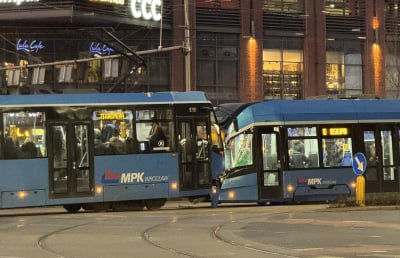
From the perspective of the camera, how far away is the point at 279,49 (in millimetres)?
39562

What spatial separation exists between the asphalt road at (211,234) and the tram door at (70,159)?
127 cm

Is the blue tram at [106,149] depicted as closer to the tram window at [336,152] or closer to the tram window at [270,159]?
the tram window at [270,159]

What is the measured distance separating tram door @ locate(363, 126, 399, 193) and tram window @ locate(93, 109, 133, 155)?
8.44 m

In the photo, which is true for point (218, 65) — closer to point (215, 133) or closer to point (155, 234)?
point (215, 133)

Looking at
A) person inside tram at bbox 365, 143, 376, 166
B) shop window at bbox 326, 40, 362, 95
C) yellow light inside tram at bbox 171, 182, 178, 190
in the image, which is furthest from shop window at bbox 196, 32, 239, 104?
yellow light inside tram at bbox 171, 182, 178, 190

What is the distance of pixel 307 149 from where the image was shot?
21.7 metres

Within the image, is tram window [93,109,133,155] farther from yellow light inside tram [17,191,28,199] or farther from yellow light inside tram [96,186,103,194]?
yellow light inside tram [17,191,28,199]

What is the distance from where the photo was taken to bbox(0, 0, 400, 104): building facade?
32875 mm

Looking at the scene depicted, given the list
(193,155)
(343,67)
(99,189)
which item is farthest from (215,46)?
(99,189)

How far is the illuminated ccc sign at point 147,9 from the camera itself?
3394 cm

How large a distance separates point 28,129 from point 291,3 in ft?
83.8

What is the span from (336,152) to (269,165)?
2483 millimetres

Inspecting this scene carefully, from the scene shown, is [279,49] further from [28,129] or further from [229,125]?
[28,129]

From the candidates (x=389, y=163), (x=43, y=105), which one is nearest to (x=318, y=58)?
(x=389, y=163)
